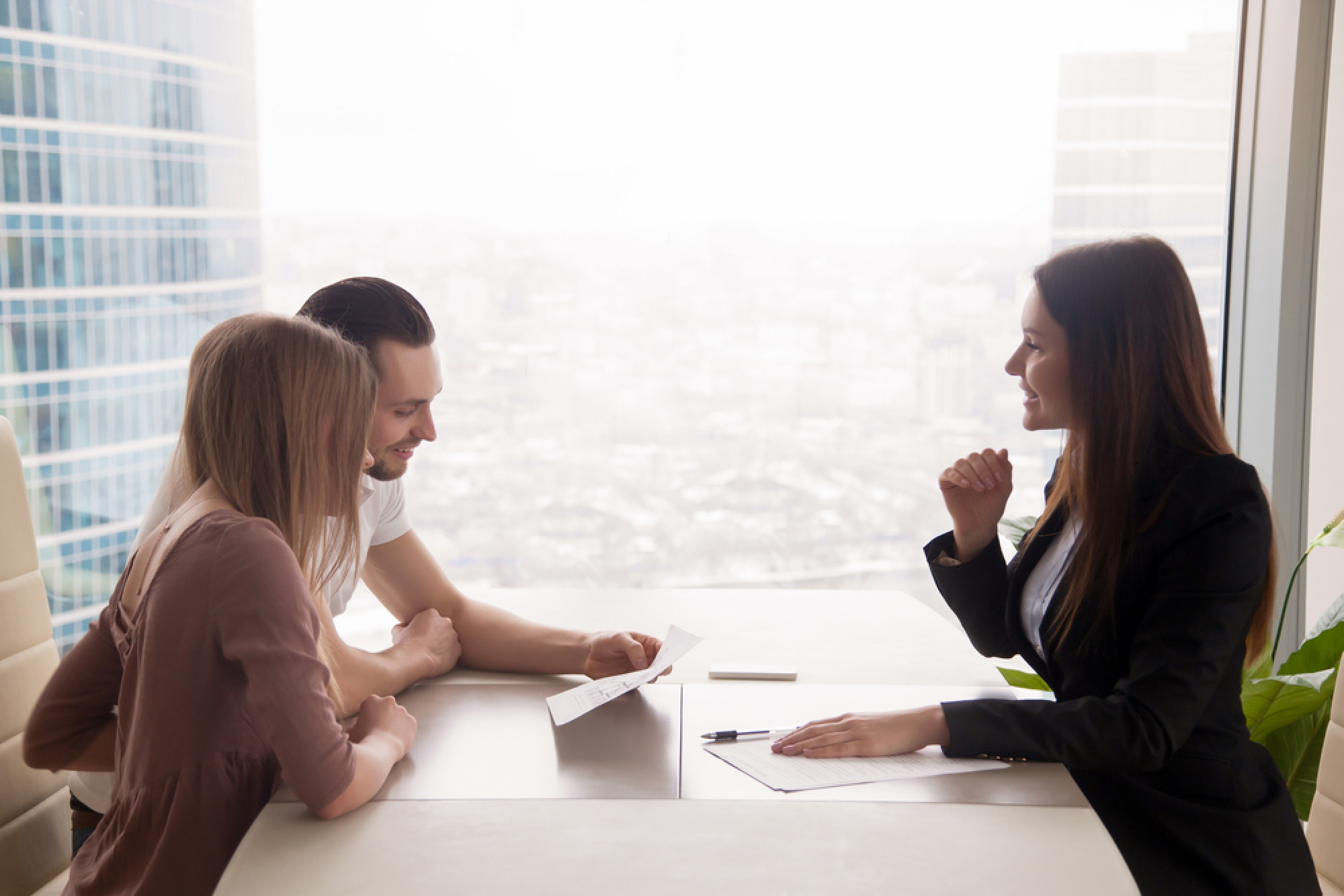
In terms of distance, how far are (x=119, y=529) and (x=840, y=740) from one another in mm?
2170

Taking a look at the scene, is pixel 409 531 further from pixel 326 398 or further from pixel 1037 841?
pixel 1037 841

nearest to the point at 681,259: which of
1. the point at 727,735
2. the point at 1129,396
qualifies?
the point at 1129,396

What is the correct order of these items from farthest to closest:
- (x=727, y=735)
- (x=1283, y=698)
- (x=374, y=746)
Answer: (x=1283, y=698) < (x=727, y=735) < (x=374, y=746)

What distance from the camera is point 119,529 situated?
2.58 meters

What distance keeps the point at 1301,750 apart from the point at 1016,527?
0.69 meters

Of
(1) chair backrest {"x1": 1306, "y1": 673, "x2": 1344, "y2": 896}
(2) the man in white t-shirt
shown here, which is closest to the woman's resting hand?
(2) the man in white t-shirt

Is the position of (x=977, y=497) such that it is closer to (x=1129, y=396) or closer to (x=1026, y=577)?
(x=1026, y=577)

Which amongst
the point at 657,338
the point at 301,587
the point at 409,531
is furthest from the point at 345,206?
the point at 301,587

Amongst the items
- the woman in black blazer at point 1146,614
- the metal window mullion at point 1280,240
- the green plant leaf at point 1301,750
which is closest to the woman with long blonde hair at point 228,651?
the woman in black blazer at point 1146,614

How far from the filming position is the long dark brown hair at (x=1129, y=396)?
1264 millimetres

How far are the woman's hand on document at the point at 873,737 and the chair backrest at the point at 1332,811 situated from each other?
0.75m

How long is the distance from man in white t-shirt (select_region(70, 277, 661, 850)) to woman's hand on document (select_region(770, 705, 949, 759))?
344 millimetres

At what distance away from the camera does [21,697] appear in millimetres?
1448

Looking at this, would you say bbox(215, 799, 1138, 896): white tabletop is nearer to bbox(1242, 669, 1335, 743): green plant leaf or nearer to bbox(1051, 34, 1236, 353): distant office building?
bbox(1242, 669, 1335, 743): green plant leaf
